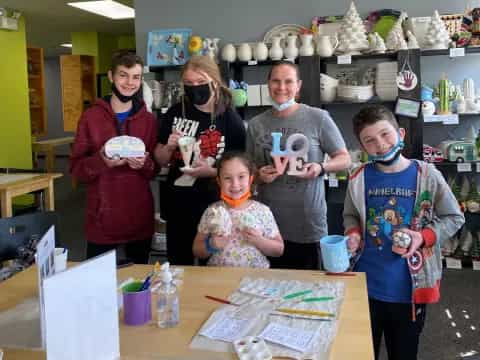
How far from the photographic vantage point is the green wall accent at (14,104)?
6.75 metres

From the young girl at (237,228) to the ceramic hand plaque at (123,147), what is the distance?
1.42 ft

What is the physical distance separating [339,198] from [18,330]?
3.51m

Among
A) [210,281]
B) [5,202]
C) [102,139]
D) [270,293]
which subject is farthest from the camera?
[5,202]

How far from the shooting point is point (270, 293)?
160 cm

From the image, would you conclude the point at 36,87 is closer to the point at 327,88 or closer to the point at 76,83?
the point at 76,83

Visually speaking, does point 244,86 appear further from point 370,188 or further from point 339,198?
point 370,188

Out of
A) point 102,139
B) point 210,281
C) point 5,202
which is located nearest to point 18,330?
point 210,281

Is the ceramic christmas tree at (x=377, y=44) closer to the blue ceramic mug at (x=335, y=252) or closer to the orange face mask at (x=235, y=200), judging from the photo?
the orange face mask at (x=235, y=200)

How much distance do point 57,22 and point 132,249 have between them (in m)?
7.00

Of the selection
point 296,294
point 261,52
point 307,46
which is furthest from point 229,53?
point 296,294

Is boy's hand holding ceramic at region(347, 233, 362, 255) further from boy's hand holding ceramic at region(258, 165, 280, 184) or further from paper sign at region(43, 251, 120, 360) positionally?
paper sign at region(43, 251, 120, 360)

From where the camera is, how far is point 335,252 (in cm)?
167

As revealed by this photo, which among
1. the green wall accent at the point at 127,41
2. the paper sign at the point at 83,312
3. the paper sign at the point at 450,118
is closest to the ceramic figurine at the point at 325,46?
the paper sign at the point at 450,118

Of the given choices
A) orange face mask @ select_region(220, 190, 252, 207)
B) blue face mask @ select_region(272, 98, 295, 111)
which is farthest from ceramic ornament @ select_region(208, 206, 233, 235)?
blue face mask @ select_region(272, 98, 295, 111)
